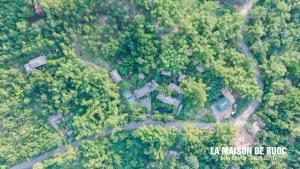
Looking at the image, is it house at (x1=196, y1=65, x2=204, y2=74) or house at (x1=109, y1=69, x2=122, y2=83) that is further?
house at (x1=196, y1=65, x2=204, y2=74)

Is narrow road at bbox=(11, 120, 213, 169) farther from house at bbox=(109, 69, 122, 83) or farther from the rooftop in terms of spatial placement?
house at bbox=(109, 69, 122, 83)

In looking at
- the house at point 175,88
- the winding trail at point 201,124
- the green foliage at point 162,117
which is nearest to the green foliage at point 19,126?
the winding trail at point 201,124

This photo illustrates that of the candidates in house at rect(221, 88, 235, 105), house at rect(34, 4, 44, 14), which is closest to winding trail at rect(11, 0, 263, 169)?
house at rect(221, 88, 235, 105)

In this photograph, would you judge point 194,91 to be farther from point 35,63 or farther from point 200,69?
point 35,63

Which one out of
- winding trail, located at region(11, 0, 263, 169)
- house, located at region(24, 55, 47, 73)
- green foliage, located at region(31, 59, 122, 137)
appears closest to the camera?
green foliage, located at region(31, 59, 122, 137)

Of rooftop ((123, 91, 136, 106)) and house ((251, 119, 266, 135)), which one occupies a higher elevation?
rooftop ((123, 91, 136, 106))

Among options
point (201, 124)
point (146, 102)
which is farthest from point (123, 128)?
point (201, 124)

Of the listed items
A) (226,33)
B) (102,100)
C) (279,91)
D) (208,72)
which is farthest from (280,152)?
(102,100)
